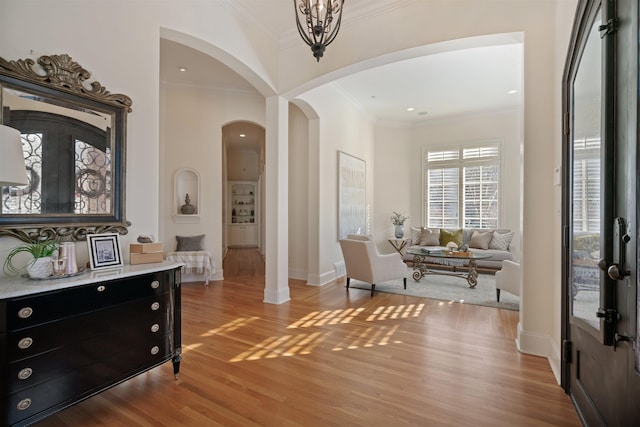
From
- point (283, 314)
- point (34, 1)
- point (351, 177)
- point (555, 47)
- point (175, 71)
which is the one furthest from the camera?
point (351, 177)

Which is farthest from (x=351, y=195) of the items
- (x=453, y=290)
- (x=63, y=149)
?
(x=63, y=149)

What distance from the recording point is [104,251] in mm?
2191

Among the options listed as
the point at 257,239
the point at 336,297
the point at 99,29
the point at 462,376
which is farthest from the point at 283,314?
the point at 257,239

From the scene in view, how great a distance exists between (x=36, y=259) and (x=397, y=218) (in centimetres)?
727

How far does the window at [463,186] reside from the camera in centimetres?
734

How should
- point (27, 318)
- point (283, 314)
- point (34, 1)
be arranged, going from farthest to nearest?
point (283, 314)
point (34, 1)
point (27, 318)

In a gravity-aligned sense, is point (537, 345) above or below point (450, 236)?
below

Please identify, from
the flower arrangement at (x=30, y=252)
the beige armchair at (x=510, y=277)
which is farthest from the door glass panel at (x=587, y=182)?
the flower arrangement at (x=30, y=252)

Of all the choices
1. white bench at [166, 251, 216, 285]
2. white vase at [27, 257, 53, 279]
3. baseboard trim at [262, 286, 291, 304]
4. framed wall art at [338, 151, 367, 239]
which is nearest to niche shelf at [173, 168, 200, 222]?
white bench at [166, 251, 216, 285]

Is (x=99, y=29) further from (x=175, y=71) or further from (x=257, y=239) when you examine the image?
(x=257, y=239)

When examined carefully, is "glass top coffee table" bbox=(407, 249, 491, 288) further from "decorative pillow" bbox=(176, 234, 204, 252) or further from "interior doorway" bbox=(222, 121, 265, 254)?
"interior doorway" bbox=(222, 121, 265, 254)

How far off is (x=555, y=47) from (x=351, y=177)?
4253 millimetres

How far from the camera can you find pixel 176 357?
2.34 meters

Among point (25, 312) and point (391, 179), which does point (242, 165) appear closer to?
point (391, 179)
